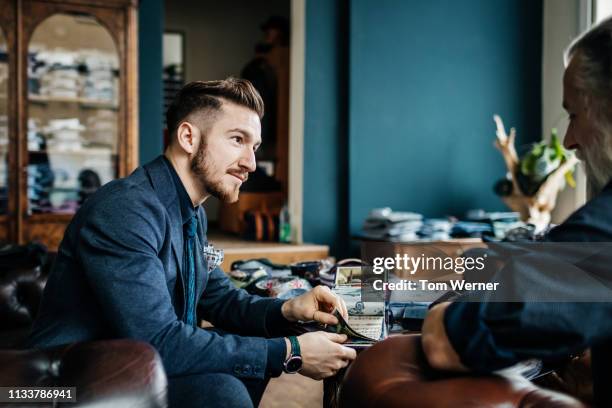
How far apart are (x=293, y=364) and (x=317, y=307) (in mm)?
204

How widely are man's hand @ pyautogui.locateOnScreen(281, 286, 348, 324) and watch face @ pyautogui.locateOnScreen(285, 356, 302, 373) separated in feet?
0.52

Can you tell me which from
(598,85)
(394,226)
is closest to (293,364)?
Result: (598,85)

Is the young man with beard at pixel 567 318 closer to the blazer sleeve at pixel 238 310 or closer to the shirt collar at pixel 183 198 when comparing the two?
the blazer sleeve at pixel 238 310

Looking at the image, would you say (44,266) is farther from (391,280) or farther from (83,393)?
(83,393)

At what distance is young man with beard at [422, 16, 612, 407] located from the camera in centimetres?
83

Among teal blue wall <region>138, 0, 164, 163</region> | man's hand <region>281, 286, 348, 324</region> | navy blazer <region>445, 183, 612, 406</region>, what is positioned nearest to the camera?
navy blazer <region>445, 183, 612, 406</region>

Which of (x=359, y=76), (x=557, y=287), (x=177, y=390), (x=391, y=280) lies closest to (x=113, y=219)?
(x=177, y=390)

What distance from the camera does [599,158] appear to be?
1.00 metres

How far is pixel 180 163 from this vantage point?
5.08 ft

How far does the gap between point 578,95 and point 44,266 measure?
2202 mm

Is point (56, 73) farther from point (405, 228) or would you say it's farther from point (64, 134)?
point (405, 228)

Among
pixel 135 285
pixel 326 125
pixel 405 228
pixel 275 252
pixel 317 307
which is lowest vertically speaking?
pixel 275 252

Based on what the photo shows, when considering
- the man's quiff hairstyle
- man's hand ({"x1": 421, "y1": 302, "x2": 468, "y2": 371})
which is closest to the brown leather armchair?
man's hand ({"x1": 421, "y1": 302, "x2": 468, "y2": 371})

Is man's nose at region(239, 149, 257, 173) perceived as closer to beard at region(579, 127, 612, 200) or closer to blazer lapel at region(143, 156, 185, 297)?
blazer lapel at region(143, 156, 185, 297)
